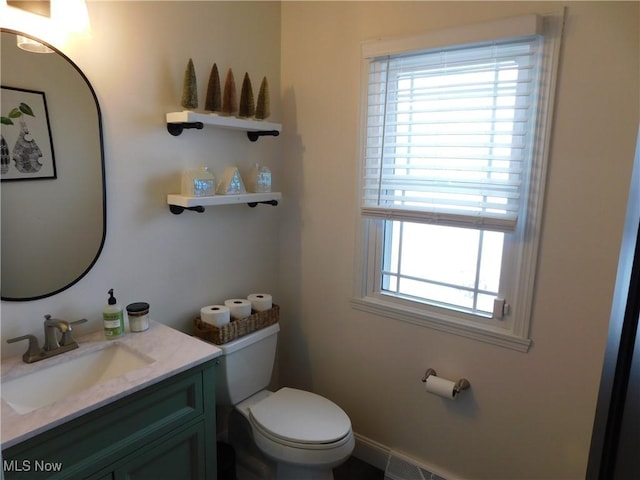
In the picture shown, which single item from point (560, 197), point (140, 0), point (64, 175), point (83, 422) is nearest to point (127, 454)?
point (83, 422)

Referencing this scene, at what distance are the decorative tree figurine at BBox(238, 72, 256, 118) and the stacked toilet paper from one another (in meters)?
0.88

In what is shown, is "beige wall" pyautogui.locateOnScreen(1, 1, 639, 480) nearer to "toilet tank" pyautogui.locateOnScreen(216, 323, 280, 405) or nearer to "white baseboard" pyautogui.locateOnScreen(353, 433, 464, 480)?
"white baseboard" pyautogui.locateOnScreen(353, 433, 464, 480)

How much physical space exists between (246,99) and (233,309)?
0.97 meters

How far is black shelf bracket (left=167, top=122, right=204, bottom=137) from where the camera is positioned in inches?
68.3

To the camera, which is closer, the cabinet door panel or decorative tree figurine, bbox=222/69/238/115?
the cabinet door panel

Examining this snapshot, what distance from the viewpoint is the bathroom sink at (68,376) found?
1.32 m

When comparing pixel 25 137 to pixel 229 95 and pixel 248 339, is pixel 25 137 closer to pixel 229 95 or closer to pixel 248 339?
pixel 229 95

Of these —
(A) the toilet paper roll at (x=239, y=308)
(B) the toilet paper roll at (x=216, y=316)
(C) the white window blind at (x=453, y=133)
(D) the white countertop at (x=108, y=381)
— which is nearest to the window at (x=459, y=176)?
(C) the white window blind at (x=453, y=133)

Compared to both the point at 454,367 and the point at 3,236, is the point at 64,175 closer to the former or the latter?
the point at 3,236

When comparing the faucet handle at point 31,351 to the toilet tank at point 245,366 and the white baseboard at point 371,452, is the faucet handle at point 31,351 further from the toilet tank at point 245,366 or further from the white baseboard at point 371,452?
the white baseboard at point 371,452

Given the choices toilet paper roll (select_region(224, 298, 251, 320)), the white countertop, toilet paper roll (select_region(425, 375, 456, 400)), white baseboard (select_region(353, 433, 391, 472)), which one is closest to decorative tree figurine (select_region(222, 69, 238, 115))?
toilet paper roll (select_region(224, 298, 251, 320))

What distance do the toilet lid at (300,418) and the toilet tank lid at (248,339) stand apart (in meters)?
0.28

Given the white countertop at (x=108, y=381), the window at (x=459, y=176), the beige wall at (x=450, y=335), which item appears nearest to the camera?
the white countertop at (x=108, y=381)

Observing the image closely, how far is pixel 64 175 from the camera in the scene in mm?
1494
